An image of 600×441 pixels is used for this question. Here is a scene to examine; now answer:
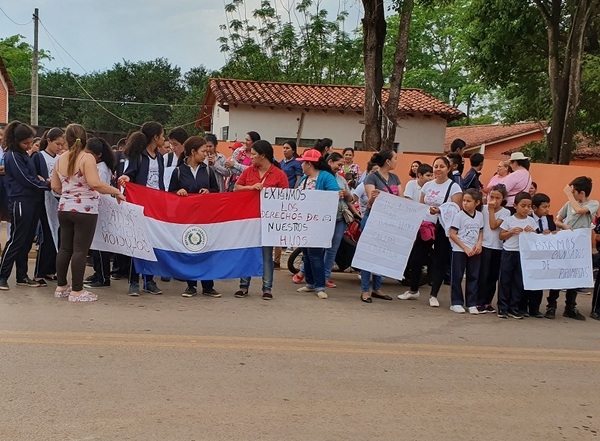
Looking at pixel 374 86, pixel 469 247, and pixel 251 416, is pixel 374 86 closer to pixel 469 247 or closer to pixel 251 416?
pixel 469 247

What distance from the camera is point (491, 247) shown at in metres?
7.99

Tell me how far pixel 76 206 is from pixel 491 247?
503cm

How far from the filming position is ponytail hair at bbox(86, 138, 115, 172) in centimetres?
744

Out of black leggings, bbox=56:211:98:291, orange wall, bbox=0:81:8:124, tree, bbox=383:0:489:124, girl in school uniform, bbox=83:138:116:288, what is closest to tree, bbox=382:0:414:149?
girl in school uniform, bbox=83:138:116:288

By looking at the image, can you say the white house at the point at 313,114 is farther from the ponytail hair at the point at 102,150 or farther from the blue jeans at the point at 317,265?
the blue jeans at the point at 317,265

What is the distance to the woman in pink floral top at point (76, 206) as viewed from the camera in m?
7.00

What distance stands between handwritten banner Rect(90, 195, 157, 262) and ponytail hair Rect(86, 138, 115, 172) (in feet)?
1.58

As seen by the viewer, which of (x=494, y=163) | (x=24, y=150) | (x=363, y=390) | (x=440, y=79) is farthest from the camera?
(x=440, y=79)

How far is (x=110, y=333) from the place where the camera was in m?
5.97

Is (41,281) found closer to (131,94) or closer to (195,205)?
(195,205)

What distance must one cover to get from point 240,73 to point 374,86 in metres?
25.7

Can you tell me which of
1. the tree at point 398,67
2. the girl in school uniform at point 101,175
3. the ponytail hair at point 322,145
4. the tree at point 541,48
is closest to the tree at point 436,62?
the tree at point 541,48

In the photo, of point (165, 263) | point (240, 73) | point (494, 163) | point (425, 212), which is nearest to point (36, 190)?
point (165, 263)

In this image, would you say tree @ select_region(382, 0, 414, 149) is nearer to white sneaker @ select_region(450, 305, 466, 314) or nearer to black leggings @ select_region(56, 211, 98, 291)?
white sneaker @ select_region(450, 305, 466, 314)
